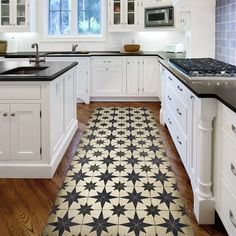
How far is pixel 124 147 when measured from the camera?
13.3 ft

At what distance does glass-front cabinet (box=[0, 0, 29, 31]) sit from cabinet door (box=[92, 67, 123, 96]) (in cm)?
158

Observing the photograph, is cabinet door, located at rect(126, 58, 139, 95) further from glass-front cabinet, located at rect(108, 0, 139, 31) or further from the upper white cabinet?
the upper white cabinet

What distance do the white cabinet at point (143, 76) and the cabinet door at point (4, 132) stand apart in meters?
3.80

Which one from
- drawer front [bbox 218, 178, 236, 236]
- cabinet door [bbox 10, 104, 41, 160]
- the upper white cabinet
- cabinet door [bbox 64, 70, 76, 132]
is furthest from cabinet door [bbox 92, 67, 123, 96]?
drawer front [bbox 218, 178, 236, 236]

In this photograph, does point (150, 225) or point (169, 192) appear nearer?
point (150, 225)

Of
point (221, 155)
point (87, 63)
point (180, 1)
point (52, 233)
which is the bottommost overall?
point (52, 233)

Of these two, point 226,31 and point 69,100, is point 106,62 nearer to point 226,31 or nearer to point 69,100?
point 69,100

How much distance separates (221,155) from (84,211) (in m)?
1.01

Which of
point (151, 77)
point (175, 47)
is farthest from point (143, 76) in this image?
point (175, 47)

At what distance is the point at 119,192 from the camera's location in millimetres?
2883

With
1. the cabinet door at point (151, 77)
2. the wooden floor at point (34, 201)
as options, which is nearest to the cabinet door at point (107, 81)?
the cabinet door at point (151, 77)

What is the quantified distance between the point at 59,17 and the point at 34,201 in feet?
17.4

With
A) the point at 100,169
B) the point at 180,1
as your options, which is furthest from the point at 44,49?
the point at 100,169

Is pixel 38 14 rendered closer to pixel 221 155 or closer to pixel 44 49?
pixel 44 49
